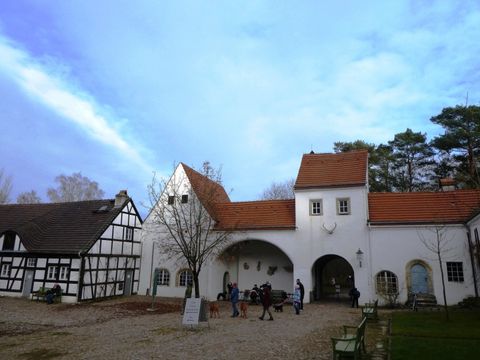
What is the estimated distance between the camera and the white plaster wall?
19.6 meters

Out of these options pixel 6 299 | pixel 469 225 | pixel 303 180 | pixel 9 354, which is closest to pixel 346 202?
pixel 303 180

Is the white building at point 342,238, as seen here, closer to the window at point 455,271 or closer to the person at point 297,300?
the window at point 455,271

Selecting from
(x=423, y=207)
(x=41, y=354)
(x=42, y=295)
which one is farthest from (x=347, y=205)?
(x=42, y=295)

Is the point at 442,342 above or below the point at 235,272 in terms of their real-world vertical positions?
below

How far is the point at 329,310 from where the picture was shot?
1894cm

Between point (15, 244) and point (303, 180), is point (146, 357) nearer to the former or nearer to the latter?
point (303, 180)

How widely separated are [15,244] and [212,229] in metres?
12.1

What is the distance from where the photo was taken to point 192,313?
13641mm

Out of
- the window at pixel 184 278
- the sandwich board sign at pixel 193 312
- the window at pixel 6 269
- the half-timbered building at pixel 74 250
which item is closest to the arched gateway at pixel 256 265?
the window at pixel 184 278

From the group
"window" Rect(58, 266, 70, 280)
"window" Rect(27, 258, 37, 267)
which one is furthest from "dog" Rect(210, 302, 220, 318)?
"window" Rect(27, 258, 37, 267)

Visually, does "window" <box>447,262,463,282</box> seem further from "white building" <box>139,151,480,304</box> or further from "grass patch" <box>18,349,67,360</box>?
"grass patch" <box>18,349,67,360</box>

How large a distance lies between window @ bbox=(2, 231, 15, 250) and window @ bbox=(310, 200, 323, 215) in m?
18.5

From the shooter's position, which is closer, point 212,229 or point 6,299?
point 6,299

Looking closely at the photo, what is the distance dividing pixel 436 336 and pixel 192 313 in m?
7.81
